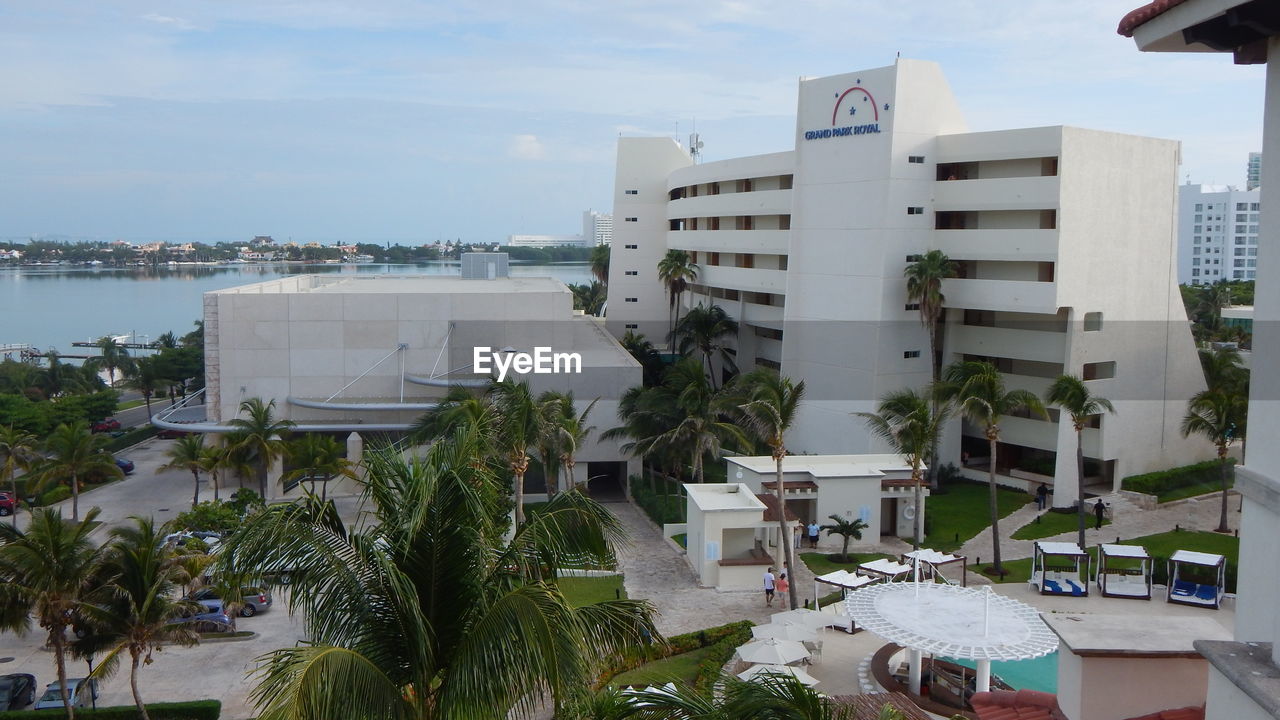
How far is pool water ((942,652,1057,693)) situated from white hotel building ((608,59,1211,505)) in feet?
58.1

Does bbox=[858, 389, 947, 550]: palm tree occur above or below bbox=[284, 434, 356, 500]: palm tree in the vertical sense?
above

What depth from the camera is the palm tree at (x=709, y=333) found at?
57719mm

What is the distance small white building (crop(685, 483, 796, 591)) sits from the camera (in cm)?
3016

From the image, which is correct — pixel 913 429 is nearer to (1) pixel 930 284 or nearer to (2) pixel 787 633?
(2) pixel 787 633

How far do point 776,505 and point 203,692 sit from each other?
16577 mm

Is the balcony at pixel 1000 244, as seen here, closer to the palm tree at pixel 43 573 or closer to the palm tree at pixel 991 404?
the palm tree at pixel 991 404

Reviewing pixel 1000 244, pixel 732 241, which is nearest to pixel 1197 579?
pixel 1000 244

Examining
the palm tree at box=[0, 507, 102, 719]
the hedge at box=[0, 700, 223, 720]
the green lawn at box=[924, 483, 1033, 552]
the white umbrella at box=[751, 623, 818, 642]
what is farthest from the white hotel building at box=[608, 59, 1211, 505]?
the palm tree at box=[0, 507, 102, 719]

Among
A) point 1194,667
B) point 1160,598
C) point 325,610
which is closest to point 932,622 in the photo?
point 1194,667

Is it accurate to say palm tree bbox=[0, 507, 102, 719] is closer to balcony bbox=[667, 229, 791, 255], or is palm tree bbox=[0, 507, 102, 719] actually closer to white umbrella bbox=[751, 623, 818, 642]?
white umbrella bbox=[751, 623, 818, 642]

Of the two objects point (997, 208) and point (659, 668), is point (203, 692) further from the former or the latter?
point (997, 208)

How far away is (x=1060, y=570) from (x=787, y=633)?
1114 centimetres

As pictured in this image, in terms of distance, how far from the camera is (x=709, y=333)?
57.7 meters

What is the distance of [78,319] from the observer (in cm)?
17812
